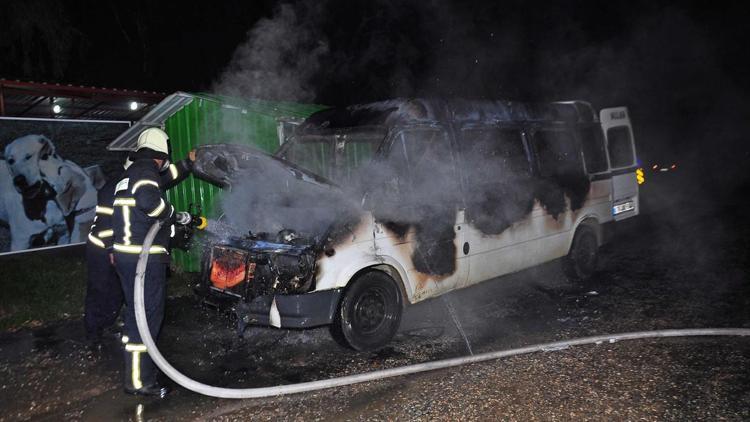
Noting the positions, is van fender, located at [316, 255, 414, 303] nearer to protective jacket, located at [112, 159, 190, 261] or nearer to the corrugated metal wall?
protective jacket, located at [112, 159, 190, 261]

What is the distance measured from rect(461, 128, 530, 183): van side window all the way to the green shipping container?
2.88 m

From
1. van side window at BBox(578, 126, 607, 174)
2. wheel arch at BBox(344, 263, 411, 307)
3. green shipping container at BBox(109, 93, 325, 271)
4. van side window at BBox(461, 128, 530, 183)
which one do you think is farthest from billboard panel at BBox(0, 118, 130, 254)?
van side window at BBox(578, 126, 607, 174)

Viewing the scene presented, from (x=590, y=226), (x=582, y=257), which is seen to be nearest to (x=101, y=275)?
(x=582, y=257)

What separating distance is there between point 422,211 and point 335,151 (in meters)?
1.20

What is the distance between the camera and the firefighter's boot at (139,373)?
3.67 m

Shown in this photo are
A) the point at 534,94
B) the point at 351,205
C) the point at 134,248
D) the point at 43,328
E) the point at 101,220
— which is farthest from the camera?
the point at 534,94

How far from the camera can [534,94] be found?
16.7m

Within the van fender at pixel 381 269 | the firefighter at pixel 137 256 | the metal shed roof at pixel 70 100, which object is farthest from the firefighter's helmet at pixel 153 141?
the metal shed roof at pixel 70 100

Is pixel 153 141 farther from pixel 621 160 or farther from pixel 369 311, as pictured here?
pixel 621 160

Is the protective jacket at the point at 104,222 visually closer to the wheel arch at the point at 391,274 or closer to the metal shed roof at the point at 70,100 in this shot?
the wheel arch at the point at 391,274

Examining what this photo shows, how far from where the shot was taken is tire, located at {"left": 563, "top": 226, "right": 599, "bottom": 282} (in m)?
6.23

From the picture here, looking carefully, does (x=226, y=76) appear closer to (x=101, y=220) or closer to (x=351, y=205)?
(x=101, y=220)

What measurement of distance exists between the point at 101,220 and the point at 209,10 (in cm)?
1600

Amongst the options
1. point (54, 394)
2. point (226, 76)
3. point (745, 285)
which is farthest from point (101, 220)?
point (745, 285)
